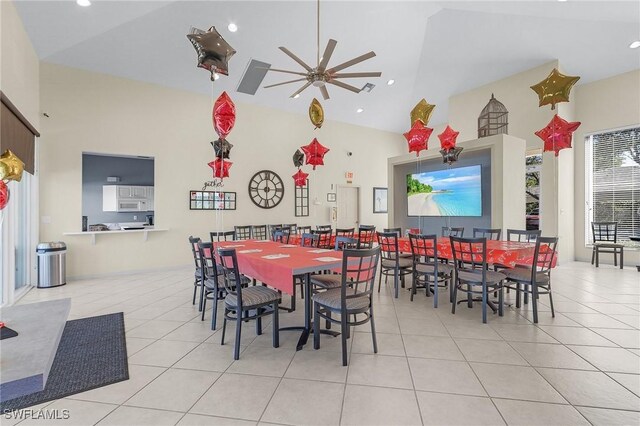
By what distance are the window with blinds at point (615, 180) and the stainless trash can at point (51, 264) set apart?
11121mm

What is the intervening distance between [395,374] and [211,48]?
11.4ft

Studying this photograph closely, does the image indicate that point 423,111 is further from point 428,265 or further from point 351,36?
point 428,265

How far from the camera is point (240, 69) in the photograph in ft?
20.0

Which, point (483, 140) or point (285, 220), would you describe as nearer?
point (483, 140)

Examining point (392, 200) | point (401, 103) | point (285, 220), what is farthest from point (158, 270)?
point (401, 103)

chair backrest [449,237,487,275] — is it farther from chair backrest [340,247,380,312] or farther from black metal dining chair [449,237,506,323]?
chair backrest [340,247,380,312]

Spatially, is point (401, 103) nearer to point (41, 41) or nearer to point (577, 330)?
point (577, 330)

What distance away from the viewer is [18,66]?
12.8 feet

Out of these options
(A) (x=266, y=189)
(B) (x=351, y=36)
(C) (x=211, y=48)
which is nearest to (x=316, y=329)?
(C) (x=211, y=48)

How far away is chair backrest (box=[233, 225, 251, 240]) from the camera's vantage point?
677 centimetres

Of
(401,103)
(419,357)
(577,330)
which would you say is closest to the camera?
(419,357)

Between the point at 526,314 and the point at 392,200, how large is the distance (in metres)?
4.19

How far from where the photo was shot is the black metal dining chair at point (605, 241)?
630 cm

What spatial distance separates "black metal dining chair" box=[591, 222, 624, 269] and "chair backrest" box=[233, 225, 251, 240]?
309 inches
